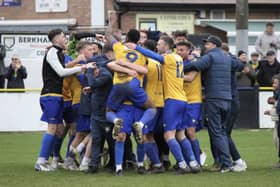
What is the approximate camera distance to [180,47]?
14.4m

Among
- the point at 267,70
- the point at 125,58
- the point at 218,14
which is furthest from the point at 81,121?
the point at 218,14

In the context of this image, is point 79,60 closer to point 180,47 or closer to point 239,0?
point 180,47

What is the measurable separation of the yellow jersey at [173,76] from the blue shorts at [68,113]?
184 cm

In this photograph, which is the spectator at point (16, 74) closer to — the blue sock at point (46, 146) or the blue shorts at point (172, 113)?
the blue sock at point (46, 146)

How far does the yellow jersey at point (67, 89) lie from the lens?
14.8 meters

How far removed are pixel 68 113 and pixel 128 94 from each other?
168cm

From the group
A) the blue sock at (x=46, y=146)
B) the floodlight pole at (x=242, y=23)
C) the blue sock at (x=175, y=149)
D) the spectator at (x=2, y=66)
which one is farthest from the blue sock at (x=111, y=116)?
the floodlight pole at (x=242, y=23)

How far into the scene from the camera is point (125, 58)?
13.7 meters

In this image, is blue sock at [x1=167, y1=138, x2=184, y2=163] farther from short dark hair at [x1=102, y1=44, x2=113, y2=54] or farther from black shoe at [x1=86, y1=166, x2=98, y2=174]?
short dark hair at [x1=102, y1=44, x2=113, y2=54]

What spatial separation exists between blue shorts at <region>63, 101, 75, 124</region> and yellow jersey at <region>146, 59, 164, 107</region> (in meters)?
1.52

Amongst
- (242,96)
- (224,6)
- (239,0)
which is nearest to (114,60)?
(242,96)

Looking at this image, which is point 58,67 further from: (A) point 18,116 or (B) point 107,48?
(A) point 18,116

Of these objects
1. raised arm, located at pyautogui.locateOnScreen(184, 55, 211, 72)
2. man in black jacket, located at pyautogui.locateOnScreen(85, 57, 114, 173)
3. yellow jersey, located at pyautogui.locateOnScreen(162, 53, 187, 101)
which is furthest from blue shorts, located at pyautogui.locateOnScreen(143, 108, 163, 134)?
raised arm, located at pyautogui.locateOnScreen(184, 55, 211, 72)

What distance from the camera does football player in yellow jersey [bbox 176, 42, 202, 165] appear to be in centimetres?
1422
